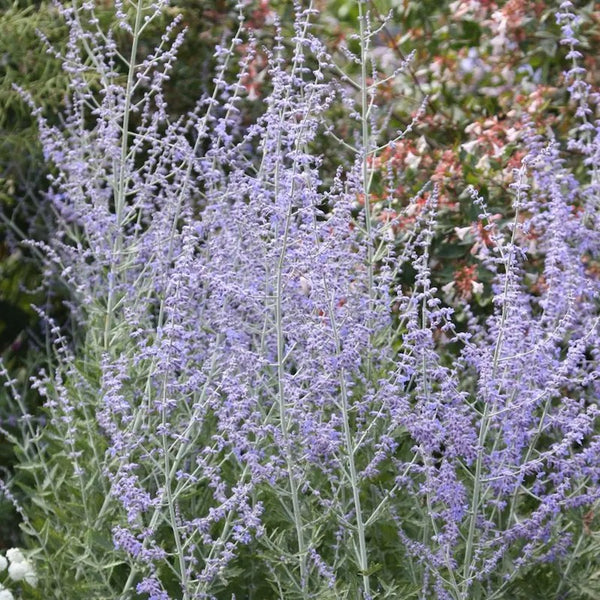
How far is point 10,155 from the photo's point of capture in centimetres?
631

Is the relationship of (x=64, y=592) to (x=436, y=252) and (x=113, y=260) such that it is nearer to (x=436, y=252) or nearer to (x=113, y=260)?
(x=113, y=260)

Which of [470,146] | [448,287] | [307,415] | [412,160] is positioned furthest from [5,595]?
[470,146]

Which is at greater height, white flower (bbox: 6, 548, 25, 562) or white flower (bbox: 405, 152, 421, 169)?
white flower (bbox: 405, 152, 421, 169)

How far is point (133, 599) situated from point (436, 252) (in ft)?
6.64

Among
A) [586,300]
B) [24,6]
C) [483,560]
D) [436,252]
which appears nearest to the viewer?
[483,560]

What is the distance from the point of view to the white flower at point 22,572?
13.6 feet

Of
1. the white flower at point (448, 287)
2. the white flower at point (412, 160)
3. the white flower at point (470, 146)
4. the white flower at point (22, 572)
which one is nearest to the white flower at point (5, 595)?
the white flower at point (22, 572)

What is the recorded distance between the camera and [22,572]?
163 inches

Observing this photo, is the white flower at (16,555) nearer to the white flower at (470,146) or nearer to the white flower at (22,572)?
the white flower at (22,572)

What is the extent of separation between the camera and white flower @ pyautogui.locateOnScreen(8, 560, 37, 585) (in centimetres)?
414

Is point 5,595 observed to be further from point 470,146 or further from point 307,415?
point 470,146

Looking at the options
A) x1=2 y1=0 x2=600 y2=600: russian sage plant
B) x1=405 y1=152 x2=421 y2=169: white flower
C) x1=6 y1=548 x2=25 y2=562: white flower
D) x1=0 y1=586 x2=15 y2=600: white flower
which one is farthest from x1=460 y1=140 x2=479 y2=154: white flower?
x1=0 y1=586 x2=15 y2=600: white flower

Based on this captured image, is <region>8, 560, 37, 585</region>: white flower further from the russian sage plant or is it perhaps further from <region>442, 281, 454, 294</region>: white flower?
<region>442, 281, 454, 294</region>: white flower

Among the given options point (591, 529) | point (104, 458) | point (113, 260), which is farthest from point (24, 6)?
point (591, 529)
